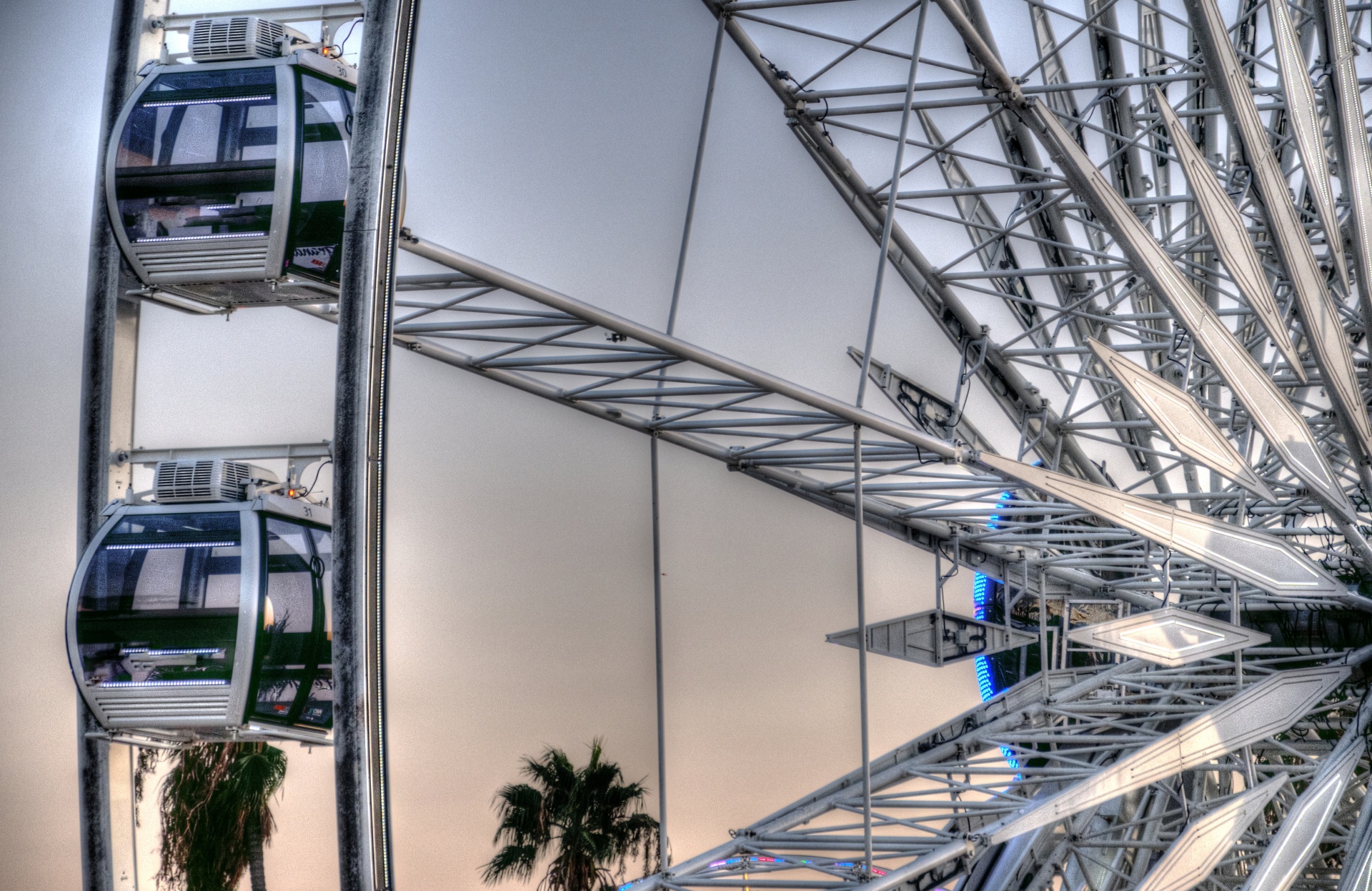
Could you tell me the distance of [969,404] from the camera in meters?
21.7

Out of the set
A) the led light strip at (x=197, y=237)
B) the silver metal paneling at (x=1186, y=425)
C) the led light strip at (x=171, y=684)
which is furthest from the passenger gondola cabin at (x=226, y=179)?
the silver metal paneling at (x=1186, y=425)

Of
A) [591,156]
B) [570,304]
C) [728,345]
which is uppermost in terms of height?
[591,156]

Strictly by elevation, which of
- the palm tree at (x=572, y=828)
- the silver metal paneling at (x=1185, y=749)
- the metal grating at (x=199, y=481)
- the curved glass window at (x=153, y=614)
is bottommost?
the palm tree at (x=572, y=828)

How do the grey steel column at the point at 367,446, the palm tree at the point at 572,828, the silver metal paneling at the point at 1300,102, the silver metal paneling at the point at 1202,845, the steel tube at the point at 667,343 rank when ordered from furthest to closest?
the palm tree at the point at 572,828, the silver metal paneling at the point at 1202,845, the silver metal paneling at the point at 1300,102, the steel tube at the point at 667,343, the grey steel column at the point at 367,446

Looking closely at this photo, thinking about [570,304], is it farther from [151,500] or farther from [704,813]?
[704,813]

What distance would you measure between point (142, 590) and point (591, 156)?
1392cm

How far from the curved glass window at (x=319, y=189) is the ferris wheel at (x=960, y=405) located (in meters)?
0.02

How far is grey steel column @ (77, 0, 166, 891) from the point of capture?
586cm

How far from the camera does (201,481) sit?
6.43 meters

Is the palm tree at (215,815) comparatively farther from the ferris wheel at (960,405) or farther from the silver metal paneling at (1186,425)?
the silver metal paneling at (1186,425)

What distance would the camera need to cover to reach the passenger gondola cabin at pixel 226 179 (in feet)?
20.8

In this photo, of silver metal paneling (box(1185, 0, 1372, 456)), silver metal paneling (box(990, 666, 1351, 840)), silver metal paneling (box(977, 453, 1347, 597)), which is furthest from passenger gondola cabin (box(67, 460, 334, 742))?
silver metal paneling (box(990, 666, 1351, 840))

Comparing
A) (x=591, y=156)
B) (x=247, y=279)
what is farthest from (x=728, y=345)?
(x=247, y=279)

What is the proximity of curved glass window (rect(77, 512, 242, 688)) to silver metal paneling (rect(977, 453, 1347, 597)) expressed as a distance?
8.02 m
